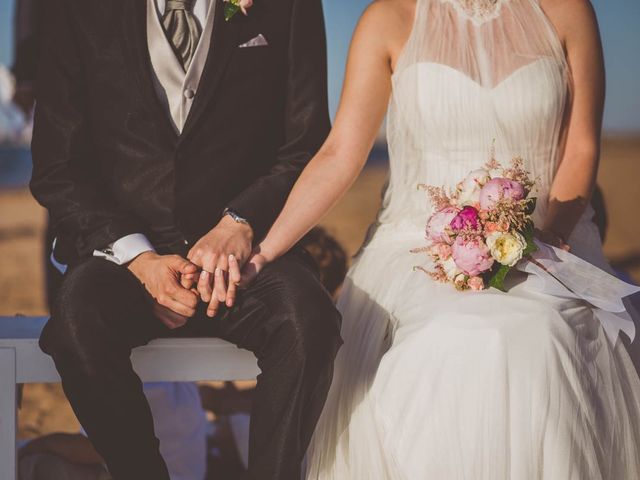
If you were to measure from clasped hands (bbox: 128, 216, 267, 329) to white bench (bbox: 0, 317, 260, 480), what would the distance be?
0.30 feet

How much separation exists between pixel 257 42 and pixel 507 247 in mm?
1008

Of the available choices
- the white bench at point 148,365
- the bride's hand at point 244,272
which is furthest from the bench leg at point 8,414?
the bride's hand at point 244,272

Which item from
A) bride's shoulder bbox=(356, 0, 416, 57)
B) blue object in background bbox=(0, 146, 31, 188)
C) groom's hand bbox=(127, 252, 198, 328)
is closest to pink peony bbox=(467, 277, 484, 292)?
groom's hand bbox=(127, 252, 198, 328)

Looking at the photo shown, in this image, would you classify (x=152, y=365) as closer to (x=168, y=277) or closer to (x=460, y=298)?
(x=168, y=277)

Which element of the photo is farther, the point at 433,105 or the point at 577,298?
the point at 433,105

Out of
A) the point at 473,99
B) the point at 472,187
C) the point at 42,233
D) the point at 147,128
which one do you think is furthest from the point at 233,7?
the point at 42,233

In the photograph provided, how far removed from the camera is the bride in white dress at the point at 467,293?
2152 mm

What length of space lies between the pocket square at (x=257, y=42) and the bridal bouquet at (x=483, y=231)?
743 millimetres

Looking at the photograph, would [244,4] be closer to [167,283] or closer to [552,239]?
[167,283]

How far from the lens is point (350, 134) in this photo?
110 inches

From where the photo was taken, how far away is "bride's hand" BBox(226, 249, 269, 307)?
8.04 feet

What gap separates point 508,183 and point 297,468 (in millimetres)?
898

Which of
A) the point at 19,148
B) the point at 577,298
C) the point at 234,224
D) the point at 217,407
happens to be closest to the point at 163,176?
the point at 234,224

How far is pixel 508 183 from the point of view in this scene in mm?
2326
